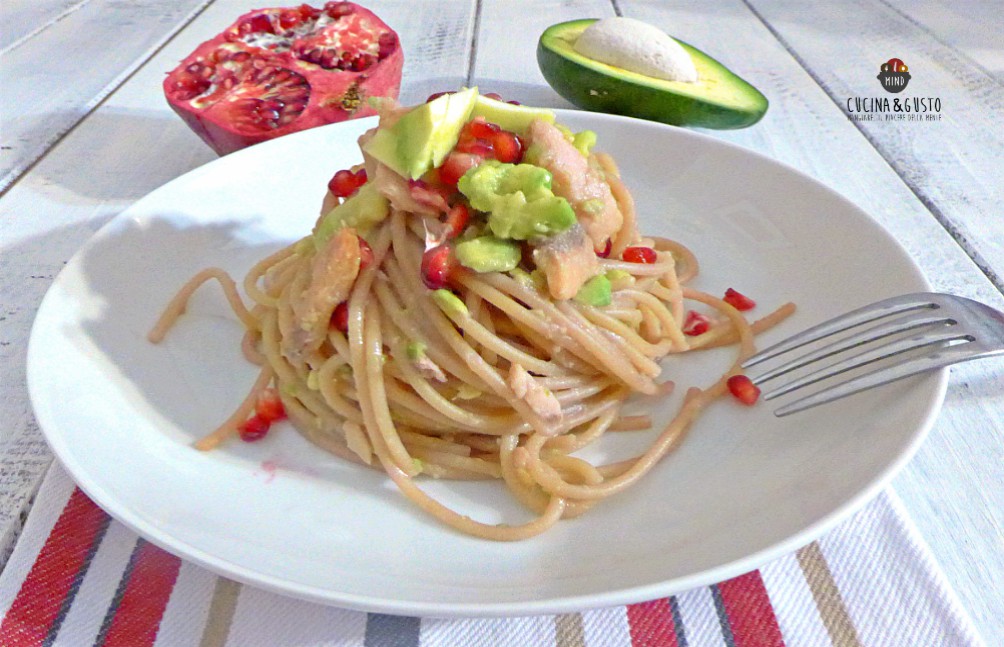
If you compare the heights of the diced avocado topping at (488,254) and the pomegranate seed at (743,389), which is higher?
the diced avocado topping at (488,254)

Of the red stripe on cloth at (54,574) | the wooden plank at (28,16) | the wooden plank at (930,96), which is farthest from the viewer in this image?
the wooden plank at (28,16)

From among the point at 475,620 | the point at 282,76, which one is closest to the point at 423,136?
the point at 475,620

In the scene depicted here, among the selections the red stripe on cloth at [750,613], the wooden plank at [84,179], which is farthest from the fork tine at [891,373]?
the wooden plank at [84,179]

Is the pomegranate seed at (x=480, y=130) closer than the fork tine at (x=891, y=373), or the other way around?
the fork tine at (x=891, y=373)

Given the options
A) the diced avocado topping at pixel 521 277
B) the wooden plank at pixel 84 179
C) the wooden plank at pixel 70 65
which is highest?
the diced avocado topping at pixel 521 277

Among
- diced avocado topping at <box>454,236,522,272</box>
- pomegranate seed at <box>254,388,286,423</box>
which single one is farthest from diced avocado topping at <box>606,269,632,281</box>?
pomegranate seed at <box>254,388,286,423</box>

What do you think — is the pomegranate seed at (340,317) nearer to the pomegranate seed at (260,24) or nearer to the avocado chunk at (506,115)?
the avocado chunk at (506,115)
